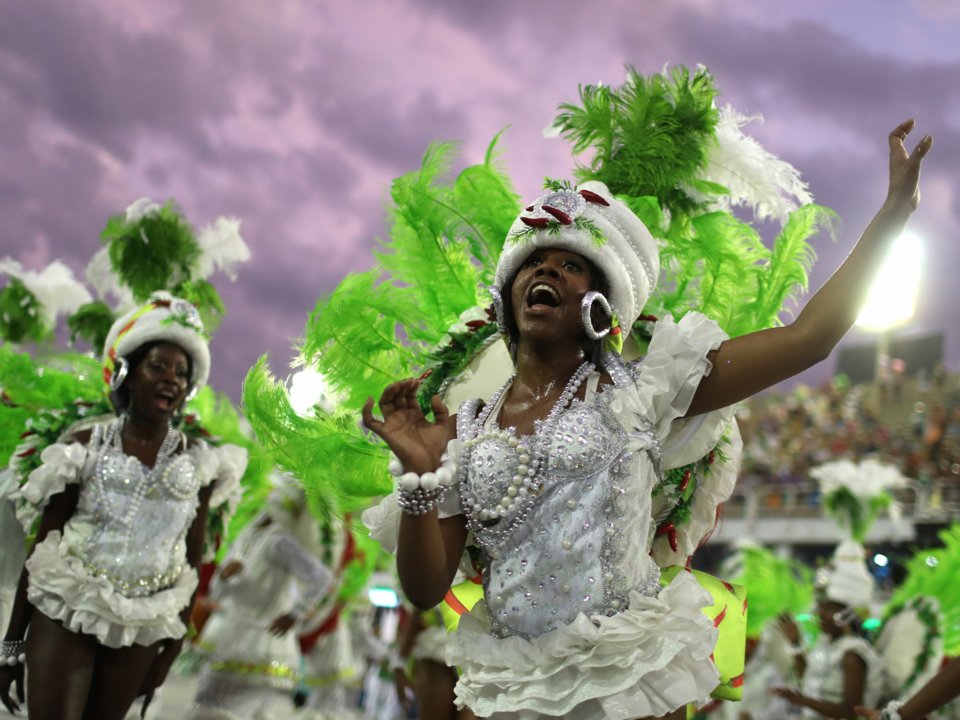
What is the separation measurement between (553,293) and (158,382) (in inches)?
89.0

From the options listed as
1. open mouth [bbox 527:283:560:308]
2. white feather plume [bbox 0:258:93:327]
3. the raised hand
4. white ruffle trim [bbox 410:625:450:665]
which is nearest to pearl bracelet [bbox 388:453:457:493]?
open mouth [bbox 527:283:560:308]

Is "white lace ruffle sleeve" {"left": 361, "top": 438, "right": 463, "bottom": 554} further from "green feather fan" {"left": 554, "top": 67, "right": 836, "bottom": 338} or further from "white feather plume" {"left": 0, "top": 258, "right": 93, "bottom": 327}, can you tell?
"white feather plume" {"left": 0, "top": 258, "right": 93, "bottom": 327}

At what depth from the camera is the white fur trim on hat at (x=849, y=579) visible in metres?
6.69

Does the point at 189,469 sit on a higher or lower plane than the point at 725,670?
higher

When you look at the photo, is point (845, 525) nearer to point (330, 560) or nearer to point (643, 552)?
point (330, 560)

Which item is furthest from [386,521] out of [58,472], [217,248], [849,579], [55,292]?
[849,579]

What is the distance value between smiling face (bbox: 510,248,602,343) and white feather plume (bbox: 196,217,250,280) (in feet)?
10.5

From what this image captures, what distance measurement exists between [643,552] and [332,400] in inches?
43.0

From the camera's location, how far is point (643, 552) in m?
2.39

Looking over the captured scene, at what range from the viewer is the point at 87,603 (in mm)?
3695

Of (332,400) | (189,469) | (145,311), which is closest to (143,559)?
(189,469)

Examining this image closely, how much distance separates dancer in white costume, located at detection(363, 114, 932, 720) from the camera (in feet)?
7.02

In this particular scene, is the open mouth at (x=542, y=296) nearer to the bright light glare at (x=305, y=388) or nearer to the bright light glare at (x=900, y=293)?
the bright light glare at (x=305, y=388)

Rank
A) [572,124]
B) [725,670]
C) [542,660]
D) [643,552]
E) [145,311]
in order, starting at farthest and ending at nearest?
[145,311], [572,124], [725,670], [643,552], [542,660]
